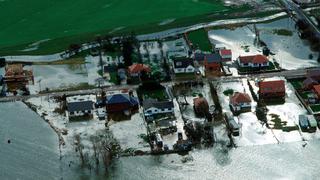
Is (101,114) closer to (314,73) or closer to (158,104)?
(158,104)

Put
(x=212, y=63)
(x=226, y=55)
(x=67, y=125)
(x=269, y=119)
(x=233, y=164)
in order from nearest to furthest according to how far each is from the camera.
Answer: (x=233, y=164) → (x=269, y=119) → (x=67, y=125) → (x=212, y=63) → (x=226, y=55)

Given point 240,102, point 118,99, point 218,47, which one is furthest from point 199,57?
point 118,99

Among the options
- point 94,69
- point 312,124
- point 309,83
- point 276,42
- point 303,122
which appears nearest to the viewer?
point 312,124

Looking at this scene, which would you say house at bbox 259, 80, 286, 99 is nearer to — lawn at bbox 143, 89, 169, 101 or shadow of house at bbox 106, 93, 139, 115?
lawn at bbox 143, 89, 169, 101

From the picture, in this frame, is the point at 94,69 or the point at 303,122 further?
the point at 94,69

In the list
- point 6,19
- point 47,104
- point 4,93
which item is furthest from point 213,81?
point 6,19
